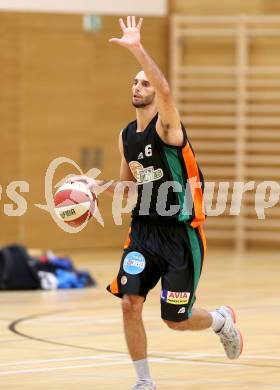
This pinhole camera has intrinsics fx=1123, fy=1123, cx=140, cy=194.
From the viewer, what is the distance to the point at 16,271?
42.5 ft

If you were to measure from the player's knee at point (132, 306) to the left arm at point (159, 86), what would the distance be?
99 centimetres

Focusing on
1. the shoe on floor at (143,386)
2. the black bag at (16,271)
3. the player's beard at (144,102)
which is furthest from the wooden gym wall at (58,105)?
the shoe on floor at (143,386)

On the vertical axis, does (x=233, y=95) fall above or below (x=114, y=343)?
above

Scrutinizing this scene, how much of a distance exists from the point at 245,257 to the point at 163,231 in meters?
10.1

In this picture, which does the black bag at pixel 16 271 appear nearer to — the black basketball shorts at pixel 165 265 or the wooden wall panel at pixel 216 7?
the black basketball shorts at pixel 165 265

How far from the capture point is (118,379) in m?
7.47

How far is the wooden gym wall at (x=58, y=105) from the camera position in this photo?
57.0ft

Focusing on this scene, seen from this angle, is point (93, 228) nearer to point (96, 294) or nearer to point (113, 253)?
point (113, 253)

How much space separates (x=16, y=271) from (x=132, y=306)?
6281mm

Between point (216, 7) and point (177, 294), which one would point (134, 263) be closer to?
point (177, 294)

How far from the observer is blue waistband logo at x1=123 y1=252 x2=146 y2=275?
273 inches

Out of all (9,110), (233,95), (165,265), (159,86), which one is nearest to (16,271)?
(9,110)

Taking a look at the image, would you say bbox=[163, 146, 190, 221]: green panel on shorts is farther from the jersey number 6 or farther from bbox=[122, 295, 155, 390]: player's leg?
bbox=[122, 295, 155, 390]: player's leg

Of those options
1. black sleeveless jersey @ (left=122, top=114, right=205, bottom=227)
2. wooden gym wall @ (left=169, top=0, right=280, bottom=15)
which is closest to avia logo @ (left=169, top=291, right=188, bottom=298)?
black sleeveless jersey @ (left=122, top=114, right=205, bottom=227)
